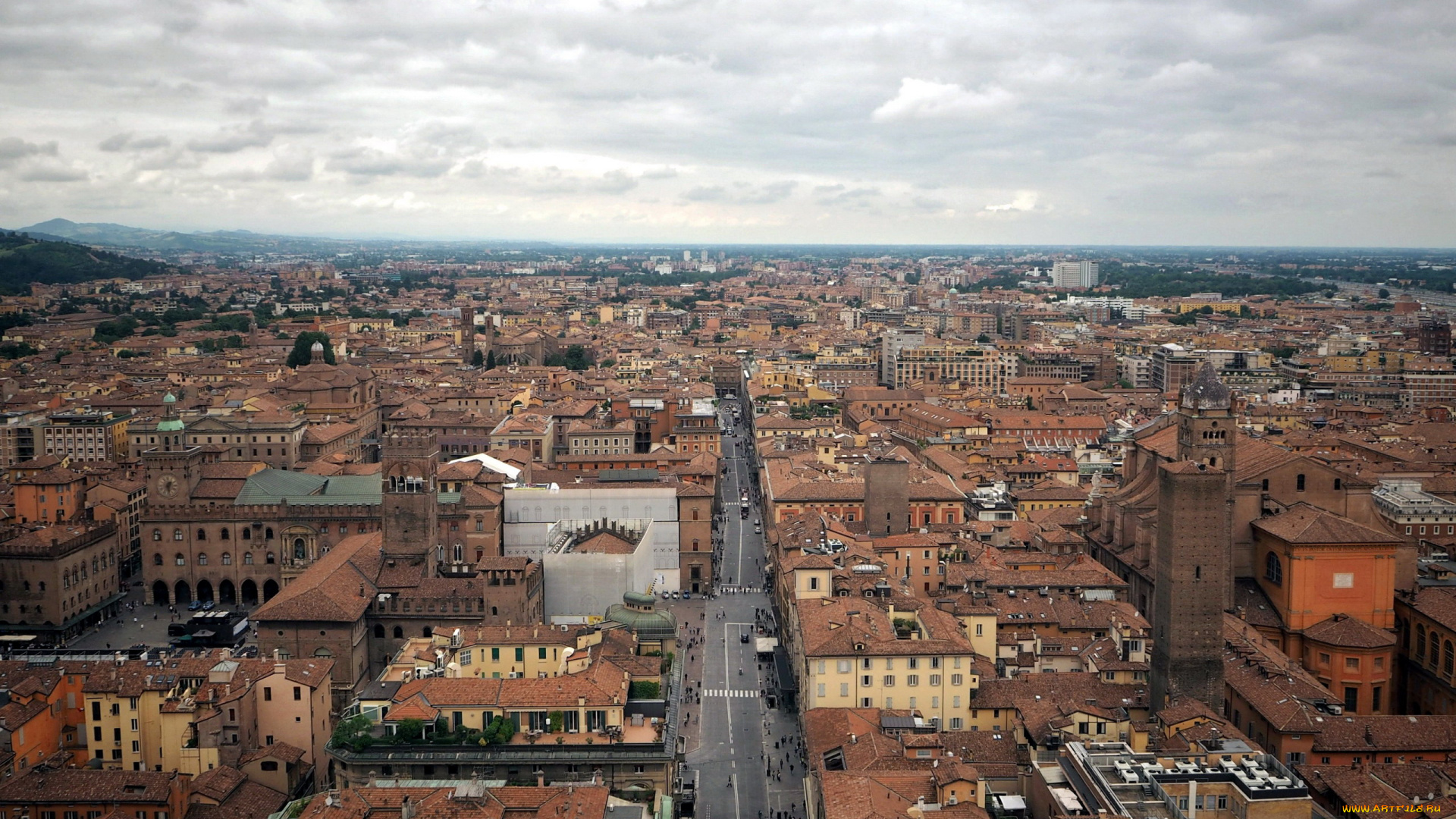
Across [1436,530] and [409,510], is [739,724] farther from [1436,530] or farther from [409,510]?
[1436,530]

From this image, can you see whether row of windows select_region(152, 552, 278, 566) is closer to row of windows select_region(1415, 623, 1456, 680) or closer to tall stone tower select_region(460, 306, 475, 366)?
row of windows select_region(1415, 623, 1456, 680)

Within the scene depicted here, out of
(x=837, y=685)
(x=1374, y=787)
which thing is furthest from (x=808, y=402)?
(x=1374, y=787)

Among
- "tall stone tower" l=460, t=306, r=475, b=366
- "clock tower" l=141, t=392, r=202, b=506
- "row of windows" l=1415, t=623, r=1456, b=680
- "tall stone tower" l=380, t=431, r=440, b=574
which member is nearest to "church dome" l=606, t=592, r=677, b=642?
"tall stone tower" l=380, t=431, r=440, b=574

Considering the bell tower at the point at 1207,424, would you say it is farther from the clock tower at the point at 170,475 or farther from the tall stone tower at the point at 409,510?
the clock tower at the point at 170,475

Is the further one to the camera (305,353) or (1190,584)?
(305,353)

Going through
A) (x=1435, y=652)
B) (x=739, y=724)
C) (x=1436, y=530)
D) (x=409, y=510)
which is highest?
(x=409, y=510)

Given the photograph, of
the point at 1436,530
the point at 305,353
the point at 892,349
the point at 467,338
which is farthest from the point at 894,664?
the point at 467,338
